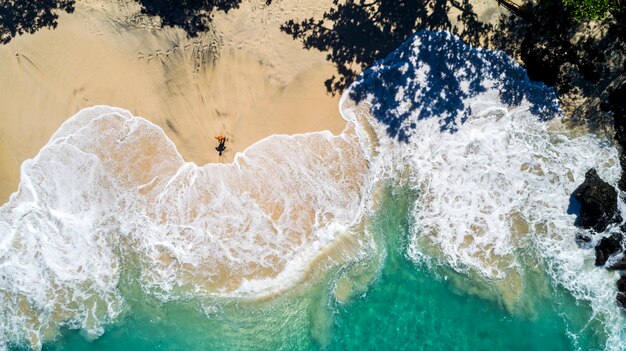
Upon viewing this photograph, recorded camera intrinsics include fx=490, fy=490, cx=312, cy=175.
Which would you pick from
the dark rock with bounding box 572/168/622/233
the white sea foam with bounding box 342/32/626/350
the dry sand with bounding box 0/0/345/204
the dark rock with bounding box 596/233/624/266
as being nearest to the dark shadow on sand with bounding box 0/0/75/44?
the dry sand with bounding box 0/0/345/204

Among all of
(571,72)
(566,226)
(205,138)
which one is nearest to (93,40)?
(205,138)

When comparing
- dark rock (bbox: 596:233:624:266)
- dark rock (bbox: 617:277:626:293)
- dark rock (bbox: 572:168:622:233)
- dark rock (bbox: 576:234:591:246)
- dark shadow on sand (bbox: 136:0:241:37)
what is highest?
dark shadow on sand (bbox: 136:0:241:37)

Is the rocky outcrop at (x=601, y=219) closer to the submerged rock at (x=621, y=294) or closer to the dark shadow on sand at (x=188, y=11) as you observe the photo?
the submerged rock at (x=621, y=294)

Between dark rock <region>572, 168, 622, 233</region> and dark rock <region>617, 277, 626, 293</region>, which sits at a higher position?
dark rock <region>572, 168, 622, 233</region>

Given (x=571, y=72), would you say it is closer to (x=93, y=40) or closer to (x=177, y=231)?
(x=177, y=231)

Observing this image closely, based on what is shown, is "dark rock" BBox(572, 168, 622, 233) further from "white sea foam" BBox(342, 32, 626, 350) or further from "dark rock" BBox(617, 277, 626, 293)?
"dark rock" BBox(617, 277, 626, 293)

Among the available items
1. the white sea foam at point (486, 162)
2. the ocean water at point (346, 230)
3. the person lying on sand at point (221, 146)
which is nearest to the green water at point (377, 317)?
the ocean water at point (346, 230)

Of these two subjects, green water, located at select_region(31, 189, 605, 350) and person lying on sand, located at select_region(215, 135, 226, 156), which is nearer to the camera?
person lying on sand, located at select_region(215, 135, 226, 156)

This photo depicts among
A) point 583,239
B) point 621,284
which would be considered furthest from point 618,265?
point 583,239
